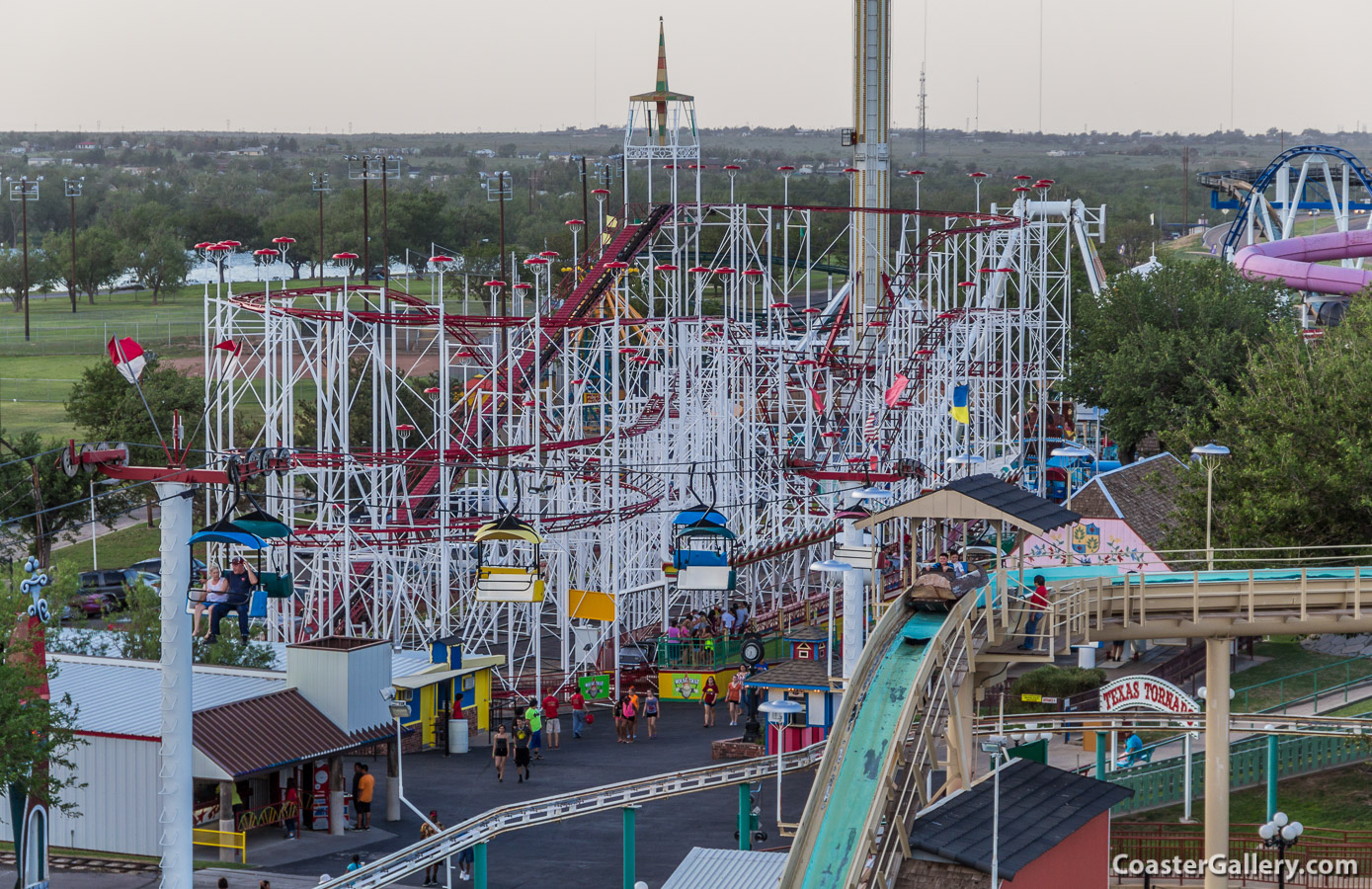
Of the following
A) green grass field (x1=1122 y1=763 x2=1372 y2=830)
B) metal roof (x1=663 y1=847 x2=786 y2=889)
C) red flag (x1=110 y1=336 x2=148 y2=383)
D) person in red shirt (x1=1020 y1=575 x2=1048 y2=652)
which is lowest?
green grass field (x1=1122 y1=763 x2=1372 y2=830)

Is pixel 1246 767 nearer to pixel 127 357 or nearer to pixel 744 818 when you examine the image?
pixel 744 818

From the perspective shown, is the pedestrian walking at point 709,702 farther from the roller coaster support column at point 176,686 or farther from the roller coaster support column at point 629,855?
the roller coaster support column at point 176,686

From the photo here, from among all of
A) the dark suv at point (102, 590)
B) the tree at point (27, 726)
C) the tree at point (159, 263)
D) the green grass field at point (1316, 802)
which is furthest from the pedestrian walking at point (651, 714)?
the tree at point (159, 263)

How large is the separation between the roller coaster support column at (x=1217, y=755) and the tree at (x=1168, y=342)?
26.3 meters

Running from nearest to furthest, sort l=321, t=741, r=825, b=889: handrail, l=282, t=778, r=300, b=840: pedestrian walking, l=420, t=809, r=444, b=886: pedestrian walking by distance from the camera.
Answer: l=321, t=741, r=825, b=889: handrail
l=420, t=809, r=444, b=886: pedestrian walking
l=282, t=778, r=300, b=840: pedestrian walking

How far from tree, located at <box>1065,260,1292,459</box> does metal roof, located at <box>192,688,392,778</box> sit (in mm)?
29519

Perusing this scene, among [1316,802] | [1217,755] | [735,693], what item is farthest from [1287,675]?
[1217,755]

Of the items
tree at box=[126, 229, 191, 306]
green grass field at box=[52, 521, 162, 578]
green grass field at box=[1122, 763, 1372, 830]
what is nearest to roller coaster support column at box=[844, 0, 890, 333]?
green grass field at box=[52, 521, 162, 578]

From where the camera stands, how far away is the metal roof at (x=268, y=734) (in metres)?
25.4

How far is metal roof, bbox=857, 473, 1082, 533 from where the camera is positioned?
72.4 feet

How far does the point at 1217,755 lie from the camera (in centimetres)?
2422

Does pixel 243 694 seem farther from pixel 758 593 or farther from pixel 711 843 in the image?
pixel 758 593

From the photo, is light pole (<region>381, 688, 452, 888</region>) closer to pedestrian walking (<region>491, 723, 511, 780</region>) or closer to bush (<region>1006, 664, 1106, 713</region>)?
pedestrian walking (<region>491, 723, 511, 780</region>)

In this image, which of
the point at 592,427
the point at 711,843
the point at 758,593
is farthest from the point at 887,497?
the point at 592,427
